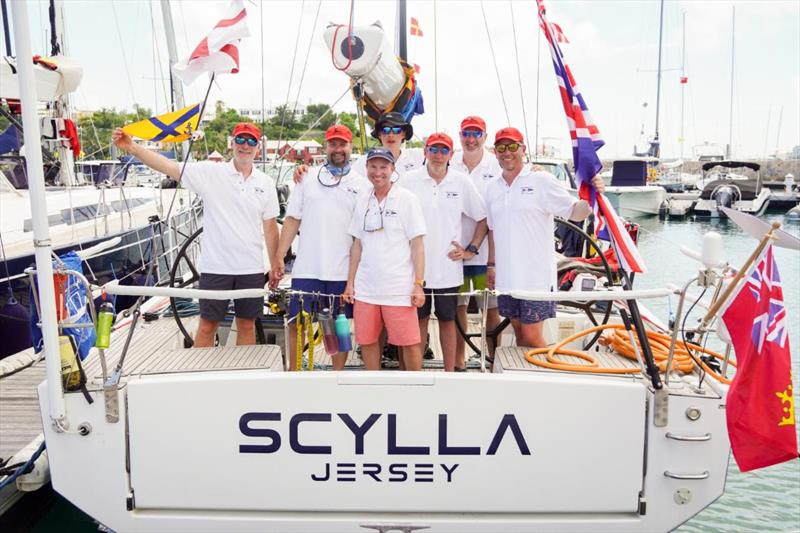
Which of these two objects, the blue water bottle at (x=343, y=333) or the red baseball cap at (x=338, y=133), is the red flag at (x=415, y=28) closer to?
the red baseball cap at (x=338, y=133)

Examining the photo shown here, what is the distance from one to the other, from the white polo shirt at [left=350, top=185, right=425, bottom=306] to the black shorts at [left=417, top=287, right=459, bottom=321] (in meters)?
0.39

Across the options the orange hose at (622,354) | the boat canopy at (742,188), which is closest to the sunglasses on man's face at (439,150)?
the orange hose at (622,354)

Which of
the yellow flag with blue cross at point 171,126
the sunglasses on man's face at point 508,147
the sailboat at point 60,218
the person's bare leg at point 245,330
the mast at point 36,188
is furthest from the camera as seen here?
the sailboat at point 60,218

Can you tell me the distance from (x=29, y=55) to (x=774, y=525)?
237 inches

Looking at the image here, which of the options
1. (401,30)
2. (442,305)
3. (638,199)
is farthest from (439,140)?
(638,199)

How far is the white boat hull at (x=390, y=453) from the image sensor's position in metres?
3.15

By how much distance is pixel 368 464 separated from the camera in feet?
10.5

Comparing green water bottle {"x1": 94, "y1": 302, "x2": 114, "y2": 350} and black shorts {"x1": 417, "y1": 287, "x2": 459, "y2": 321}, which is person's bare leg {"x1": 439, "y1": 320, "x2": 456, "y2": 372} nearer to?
black shorts {"x1": 417, "y1": 287, "x2": 459, "y2": 321}

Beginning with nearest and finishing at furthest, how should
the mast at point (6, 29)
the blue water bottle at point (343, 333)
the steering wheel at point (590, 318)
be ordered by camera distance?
the blue water bottle at point (343, 333)
the steering wheel at point (590, 318)
the mast at point (6, 29)

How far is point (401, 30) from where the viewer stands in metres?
6.52

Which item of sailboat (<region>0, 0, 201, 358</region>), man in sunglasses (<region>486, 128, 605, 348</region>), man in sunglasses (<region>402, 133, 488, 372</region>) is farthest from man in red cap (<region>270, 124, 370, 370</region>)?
sailboat (<region>0, 0, 201, 358</region>)

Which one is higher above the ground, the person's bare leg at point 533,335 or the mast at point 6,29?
the mast at point 6,29

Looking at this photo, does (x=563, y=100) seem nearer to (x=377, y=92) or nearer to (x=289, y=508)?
(x=377, y=92)

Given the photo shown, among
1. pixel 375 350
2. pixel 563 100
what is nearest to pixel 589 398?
pixel 375 350
